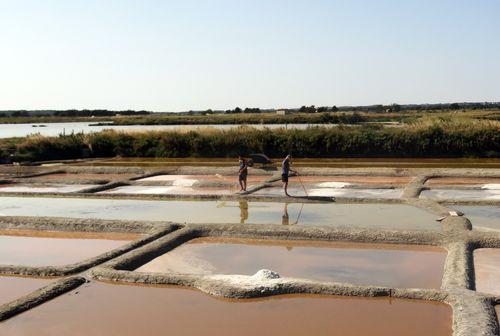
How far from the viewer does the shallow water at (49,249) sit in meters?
10.1

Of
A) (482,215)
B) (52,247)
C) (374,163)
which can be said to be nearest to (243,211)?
(52,247)

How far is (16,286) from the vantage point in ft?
28.1

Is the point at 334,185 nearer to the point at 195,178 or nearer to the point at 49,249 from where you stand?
the point at 195,178

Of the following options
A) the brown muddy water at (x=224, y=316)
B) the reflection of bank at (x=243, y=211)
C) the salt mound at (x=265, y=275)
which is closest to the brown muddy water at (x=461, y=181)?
the reflection of bank at (x=243, y=211)

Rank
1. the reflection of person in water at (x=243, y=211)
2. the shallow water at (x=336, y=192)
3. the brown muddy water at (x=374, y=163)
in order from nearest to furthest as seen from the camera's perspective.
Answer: the reflection of person in water at (x=243, y=211) < the shallow water at (x=336, y=192) < the brown muddy water at (x=374, y=163)

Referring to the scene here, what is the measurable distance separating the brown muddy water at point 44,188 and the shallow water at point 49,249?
21.8 ft

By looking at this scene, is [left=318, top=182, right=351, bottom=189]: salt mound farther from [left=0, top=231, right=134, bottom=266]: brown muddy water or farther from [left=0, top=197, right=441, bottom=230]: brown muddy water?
[left=0, top=231, right=134, bottom=266]: brown muddy water

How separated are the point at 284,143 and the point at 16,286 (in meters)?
22.2

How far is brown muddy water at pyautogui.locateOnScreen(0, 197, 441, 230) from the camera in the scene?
484 inches

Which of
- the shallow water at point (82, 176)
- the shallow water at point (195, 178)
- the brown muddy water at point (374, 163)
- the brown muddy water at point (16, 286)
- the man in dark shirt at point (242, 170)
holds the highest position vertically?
the man in dark shirt at point (242, 170)

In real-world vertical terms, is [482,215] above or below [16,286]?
above

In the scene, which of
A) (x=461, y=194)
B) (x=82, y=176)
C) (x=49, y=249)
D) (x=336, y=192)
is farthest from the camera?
(x=82, y=176)

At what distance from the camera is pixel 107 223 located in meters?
12.4

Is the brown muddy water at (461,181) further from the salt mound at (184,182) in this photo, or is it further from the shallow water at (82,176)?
the shallow water at (82,176)
